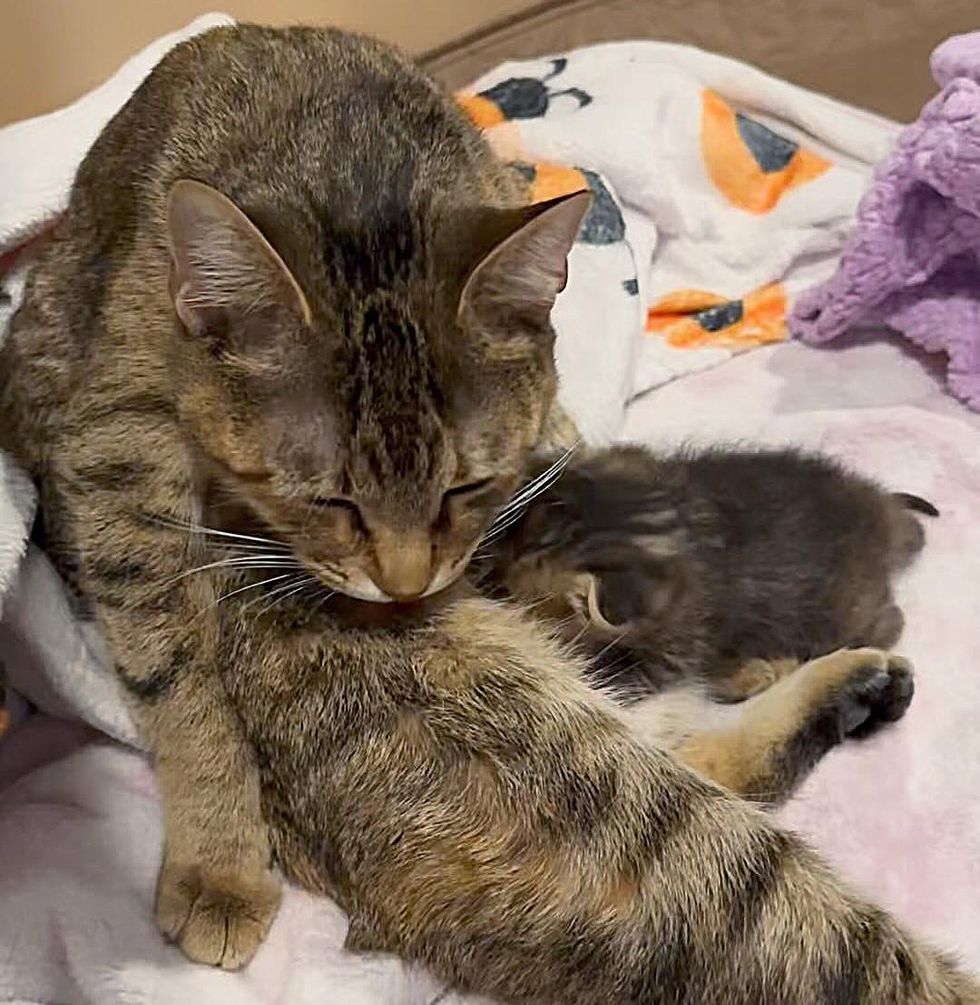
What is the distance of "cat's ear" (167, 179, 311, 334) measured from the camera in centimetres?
104

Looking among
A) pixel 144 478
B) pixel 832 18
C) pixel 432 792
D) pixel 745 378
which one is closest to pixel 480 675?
pixel 432 792

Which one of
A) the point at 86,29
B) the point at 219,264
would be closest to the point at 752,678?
the point at 219,264

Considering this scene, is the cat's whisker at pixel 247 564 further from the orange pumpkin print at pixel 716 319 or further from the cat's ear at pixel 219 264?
the orange pumpkin print at pixel 716 319

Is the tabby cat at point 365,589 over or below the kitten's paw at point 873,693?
over

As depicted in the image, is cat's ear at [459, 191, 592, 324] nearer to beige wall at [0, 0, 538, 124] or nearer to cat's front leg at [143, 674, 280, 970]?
cat's front leg at [143, 674, 280, 970]

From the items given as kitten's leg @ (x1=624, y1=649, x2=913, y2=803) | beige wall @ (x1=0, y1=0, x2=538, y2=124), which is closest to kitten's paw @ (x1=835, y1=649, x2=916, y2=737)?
kitten's leg @ (x1=624, y1=649, x2=913, y2=803)

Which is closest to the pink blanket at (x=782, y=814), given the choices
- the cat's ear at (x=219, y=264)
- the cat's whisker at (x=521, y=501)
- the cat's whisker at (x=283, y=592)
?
the cat's whisker at (x=283, y=592)

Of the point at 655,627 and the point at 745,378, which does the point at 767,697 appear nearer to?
the point at 655,627

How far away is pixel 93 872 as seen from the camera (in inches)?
52.2

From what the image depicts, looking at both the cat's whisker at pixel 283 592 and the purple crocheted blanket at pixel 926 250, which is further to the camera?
the purple crocheted blanket at pixel 926 250

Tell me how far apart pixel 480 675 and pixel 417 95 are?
21.6 inches

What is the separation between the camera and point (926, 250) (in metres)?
1.86

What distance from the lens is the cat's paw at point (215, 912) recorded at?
1.25 meters

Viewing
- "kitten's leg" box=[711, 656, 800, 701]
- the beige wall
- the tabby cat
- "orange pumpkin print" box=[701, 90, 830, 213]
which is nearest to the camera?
the tabby cat
